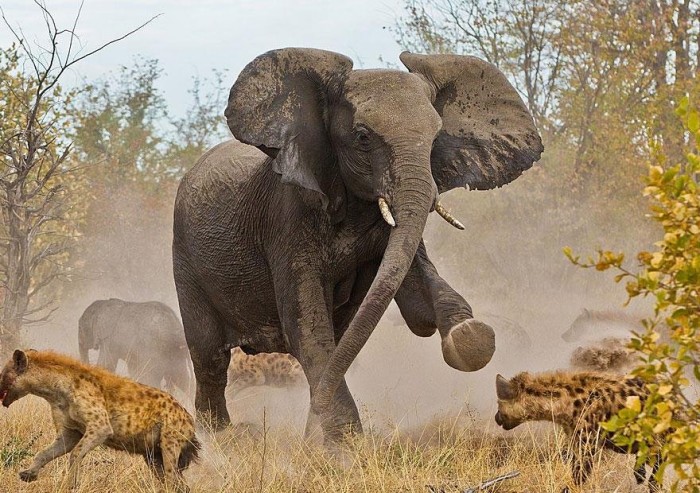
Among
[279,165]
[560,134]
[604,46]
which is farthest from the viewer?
[560,134]

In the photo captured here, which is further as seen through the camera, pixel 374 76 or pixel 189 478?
pixel 374 76

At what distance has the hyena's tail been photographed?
6919 mm

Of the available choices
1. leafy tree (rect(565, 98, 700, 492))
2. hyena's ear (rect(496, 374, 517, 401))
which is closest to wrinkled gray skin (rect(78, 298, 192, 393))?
hyena's ear (rect(496, 374, 517, 401))

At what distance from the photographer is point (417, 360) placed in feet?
45.8

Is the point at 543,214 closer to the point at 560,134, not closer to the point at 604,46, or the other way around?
the point at 560,134

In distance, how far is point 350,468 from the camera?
6930 mm

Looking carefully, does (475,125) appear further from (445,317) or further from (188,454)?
(188,454)

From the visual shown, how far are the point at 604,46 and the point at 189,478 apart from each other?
54.7 feet

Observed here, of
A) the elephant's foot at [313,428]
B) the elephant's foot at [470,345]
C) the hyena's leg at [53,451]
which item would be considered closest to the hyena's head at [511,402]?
the elephant's foot at [470,345]

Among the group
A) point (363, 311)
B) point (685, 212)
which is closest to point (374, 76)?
point (363, 311)

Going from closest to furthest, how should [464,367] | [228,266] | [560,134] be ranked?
[464,367] → [228,266] → [560,134]

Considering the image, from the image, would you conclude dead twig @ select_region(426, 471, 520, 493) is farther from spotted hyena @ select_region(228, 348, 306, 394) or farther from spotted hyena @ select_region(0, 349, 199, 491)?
spotted hyena @ select_region(228, 348, 306, 394)

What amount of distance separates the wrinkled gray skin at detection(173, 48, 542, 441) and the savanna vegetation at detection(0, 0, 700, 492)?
64cm

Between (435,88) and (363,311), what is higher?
(435,88)
